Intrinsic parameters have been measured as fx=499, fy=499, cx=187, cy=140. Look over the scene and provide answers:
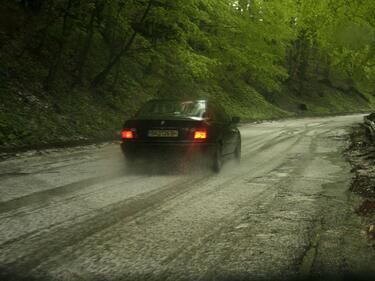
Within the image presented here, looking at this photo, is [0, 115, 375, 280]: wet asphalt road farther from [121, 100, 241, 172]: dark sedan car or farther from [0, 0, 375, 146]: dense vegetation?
[0, 0, 375, 146]: dense vegetation

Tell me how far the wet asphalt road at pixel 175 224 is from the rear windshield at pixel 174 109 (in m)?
1.06

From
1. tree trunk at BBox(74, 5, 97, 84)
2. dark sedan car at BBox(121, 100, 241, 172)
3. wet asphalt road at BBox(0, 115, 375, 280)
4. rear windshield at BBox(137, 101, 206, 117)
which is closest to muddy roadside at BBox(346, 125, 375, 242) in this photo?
wet asphalt road at BBox(0, 115, 375, 280)

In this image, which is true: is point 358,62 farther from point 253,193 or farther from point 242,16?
point 253,193

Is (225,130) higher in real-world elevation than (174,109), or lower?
lower

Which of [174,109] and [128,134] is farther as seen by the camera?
[174,109]

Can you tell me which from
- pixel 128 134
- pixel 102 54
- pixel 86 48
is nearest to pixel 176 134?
pixel 128 134

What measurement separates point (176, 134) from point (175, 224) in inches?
154

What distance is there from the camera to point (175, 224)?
5387mm

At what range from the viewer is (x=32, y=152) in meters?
11.9

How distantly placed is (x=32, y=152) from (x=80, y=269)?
8500 millimetres

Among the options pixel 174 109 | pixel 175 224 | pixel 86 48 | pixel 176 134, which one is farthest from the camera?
pixel 86 48

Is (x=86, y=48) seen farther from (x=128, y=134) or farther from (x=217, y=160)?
(x=217, y=160)

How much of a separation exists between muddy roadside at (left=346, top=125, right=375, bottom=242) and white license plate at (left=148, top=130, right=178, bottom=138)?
3223 mm

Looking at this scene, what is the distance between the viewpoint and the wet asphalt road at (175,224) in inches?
159
